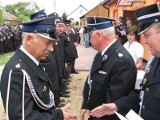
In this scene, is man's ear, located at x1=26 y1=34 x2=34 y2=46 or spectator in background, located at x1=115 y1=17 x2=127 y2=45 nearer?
man's ear, located at x1=26 y1=34 x2=34 y2=46

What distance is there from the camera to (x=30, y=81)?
2.33 metres

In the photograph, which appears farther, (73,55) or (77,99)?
(73,55)

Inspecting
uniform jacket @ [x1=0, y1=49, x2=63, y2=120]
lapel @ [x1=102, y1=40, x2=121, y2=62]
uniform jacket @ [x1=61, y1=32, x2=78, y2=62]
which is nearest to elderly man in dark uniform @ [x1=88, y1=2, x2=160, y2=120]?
lapel @ [x1=102, y1=40, x2=121, y2=62]

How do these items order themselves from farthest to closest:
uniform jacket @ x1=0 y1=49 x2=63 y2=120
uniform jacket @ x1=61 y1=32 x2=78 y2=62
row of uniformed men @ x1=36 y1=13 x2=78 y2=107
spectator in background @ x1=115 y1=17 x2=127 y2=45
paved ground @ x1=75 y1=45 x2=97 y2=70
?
paved ground @ x1=75 y1=45 x2=97 y2=70 < spectator in background @ x1=115 y1=17 x2=127 y2=45 < uniform jacket @ x1=61 y1=32 x2=78 y2=62 < row of uniformed men @ x1=36 y1=13 x2=78 y2=107 < uniform jacket @ x1=0 y1=49 x2=63 y2=120

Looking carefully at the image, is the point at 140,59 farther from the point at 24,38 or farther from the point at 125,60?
the point at 24,38

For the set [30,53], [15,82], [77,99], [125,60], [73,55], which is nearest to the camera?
[15,82]

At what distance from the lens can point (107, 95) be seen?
309 cm

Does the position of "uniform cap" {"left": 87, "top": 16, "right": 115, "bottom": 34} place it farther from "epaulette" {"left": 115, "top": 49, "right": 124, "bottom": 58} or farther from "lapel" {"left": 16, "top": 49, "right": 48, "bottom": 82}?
"lapel" {"left": 16, "top": 49, "right": 48, "bottom": 82}

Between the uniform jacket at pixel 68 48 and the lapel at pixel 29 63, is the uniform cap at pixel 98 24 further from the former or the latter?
the uniform jacket at pixel 68 48

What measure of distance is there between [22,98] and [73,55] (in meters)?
6.90

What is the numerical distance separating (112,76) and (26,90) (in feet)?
3.56

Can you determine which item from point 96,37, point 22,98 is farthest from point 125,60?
point 22,98

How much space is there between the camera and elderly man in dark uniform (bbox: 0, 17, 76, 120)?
224 centimetres

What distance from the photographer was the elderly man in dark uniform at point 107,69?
3029 mm
